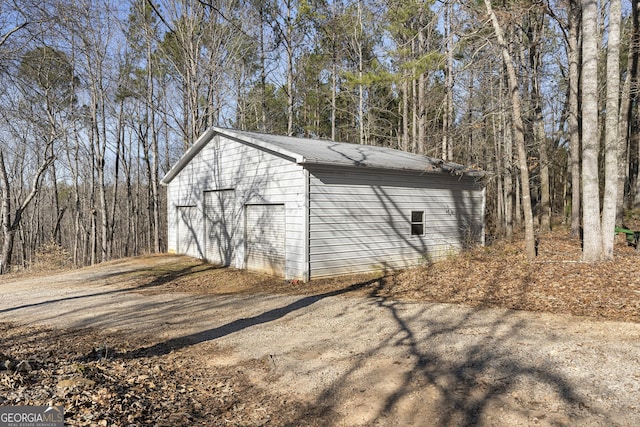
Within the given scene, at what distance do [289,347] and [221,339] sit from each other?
1.13 metres

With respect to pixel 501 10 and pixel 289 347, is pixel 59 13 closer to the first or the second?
pixel 289 347

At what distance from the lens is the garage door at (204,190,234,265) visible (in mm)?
12867

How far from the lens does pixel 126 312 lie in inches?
299

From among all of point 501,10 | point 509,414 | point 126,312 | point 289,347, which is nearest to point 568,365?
point 509,414

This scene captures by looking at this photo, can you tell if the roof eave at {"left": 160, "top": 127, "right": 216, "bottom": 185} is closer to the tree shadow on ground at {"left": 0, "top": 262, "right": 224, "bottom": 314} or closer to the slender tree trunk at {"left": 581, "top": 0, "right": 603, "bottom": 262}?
the tree shadow on ground at {"left": 0, "top": 262, "right": 224, "bottom": 314}

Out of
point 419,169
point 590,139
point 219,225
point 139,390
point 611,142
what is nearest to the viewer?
point 139,390

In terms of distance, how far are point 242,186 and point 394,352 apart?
8.31 m

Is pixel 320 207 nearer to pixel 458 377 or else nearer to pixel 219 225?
pixel 219 225

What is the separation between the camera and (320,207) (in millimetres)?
10023

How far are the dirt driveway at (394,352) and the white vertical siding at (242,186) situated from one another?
210cm

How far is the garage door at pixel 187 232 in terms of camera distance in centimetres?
1491

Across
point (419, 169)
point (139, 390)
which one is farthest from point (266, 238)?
point (139, 390)

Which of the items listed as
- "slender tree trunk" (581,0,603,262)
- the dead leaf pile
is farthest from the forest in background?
the dead leaf pile

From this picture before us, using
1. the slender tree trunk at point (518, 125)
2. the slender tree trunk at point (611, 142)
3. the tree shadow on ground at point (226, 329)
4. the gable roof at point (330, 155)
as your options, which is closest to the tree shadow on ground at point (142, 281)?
the gable roof at point (330, 155)
